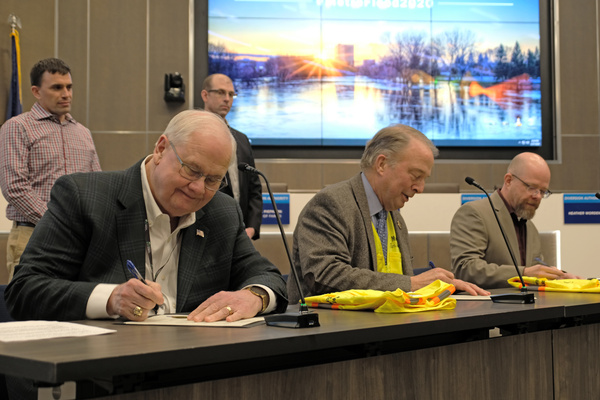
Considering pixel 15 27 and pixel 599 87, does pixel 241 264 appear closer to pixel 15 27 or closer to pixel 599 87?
pixel 15 27

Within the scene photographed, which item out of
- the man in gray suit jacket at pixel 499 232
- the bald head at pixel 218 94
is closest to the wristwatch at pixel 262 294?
the man in gray suit jacket at pixel 499 232

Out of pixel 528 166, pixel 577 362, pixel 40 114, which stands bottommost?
pixel 577 362

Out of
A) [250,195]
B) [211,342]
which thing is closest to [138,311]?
[211,342]

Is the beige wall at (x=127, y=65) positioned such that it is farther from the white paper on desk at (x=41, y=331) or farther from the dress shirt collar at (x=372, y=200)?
the white paper on desk at (x=41, y=331)

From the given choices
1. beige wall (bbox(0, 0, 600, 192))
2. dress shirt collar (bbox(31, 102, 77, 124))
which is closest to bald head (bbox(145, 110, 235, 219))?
dress shirt collar (bbox(31, 102, 77, 124))

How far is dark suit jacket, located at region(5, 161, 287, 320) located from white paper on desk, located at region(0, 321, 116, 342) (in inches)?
Result: 11.8

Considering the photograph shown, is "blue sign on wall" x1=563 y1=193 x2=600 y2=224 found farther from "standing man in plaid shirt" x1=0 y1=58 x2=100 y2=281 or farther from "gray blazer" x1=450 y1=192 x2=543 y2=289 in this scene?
"standing man in plaid shirt" x1=0 y1=58 x2=100 y2=281

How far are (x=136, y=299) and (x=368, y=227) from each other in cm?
132

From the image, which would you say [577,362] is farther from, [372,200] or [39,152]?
[39,152]

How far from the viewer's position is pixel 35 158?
388 cm

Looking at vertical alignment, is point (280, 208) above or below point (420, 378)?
above

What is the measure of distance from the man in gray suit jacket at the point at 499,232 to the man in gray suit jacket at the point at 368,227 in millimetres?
626

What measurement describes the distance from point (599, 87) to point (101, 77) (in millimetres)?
5696

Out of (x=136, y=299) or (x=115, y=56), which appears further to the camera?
(x=115, y=56)
